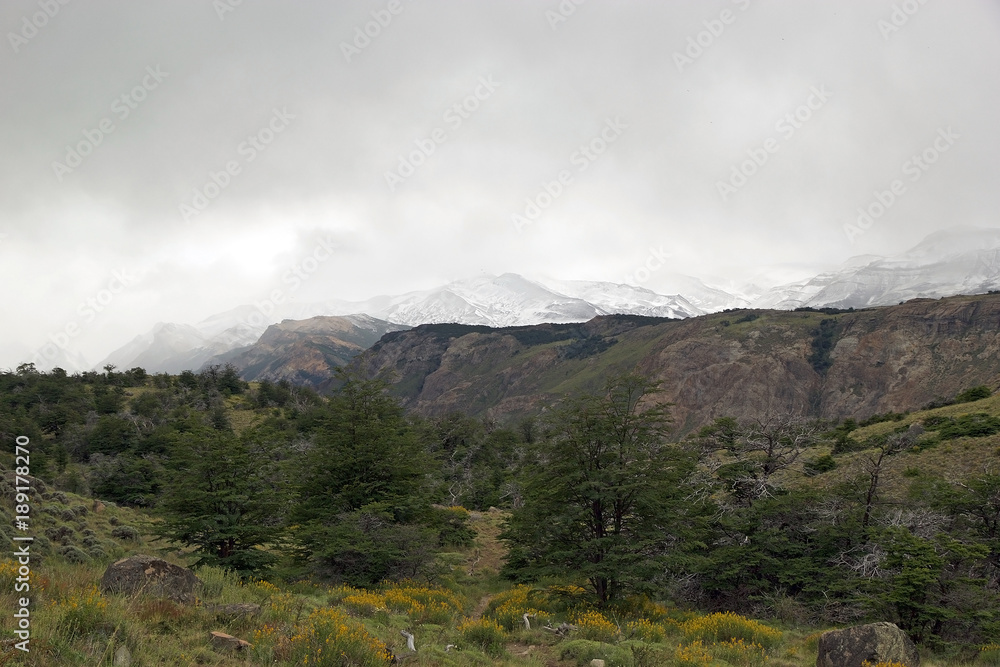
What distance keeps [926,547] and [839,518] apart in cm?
433

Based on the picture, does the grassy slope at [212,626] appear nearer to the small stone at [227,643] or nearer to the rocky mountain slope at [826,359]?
the small stone at [227,643]

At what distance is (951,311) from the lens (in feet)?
384

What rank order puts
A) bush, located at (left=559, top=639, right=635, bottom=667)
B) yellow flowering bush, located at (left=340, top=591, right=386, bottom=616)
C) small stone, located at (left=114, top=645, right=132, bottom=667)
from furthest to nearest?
yellow flowering bush, located at (left=340, top=591, right=386, bottom=616) → bush, located at (left=559, top=639, right=635, bottom=667) → small stone, located at (left=114, top=645, right=132, bottom=667)

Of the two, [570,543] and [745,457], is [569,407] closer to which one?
[570,543]

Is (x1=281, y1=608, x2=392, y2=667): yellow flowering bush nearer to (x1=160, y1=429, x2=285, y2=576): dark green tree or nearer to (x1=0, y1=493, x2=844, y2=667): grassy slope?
(x1=0, y1=493, x2=844, y2=667): grassy slope

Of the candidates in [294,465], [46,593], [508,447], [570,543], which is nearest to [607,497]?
[570,543]

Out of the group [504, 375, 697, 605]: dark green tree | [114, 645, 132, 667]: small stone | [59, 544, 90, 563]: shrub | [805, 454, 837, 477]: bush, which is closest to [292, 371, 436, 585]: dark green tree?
[504, 375, 697, 605]: dark green tree

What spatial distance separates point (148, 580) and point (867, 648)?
11.2 m

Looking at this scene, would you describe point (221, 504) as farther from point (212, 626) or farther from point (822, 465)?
point (822, 465)

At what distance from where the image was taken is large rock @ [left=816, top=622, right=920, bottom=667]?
8.43 m

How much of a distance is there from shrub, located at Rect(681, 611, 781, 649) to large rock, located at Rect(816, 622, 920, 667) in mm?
2151

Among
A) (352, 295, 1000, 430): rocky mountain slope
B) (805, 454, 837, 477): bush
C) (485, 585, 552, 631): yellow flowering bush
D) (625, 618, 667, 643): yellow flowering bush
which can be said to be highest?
(352, 295, 1000, 430): rocky mountain slope

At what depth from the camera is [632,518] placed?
48.3 feet

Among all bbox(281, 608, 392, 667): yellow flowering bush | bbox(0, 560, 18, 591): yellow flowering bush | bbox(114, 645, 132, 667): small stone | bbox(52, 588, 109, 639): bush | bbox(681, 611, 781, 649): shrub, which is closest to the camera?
bbox(114, 645, 132, 667): small stone
